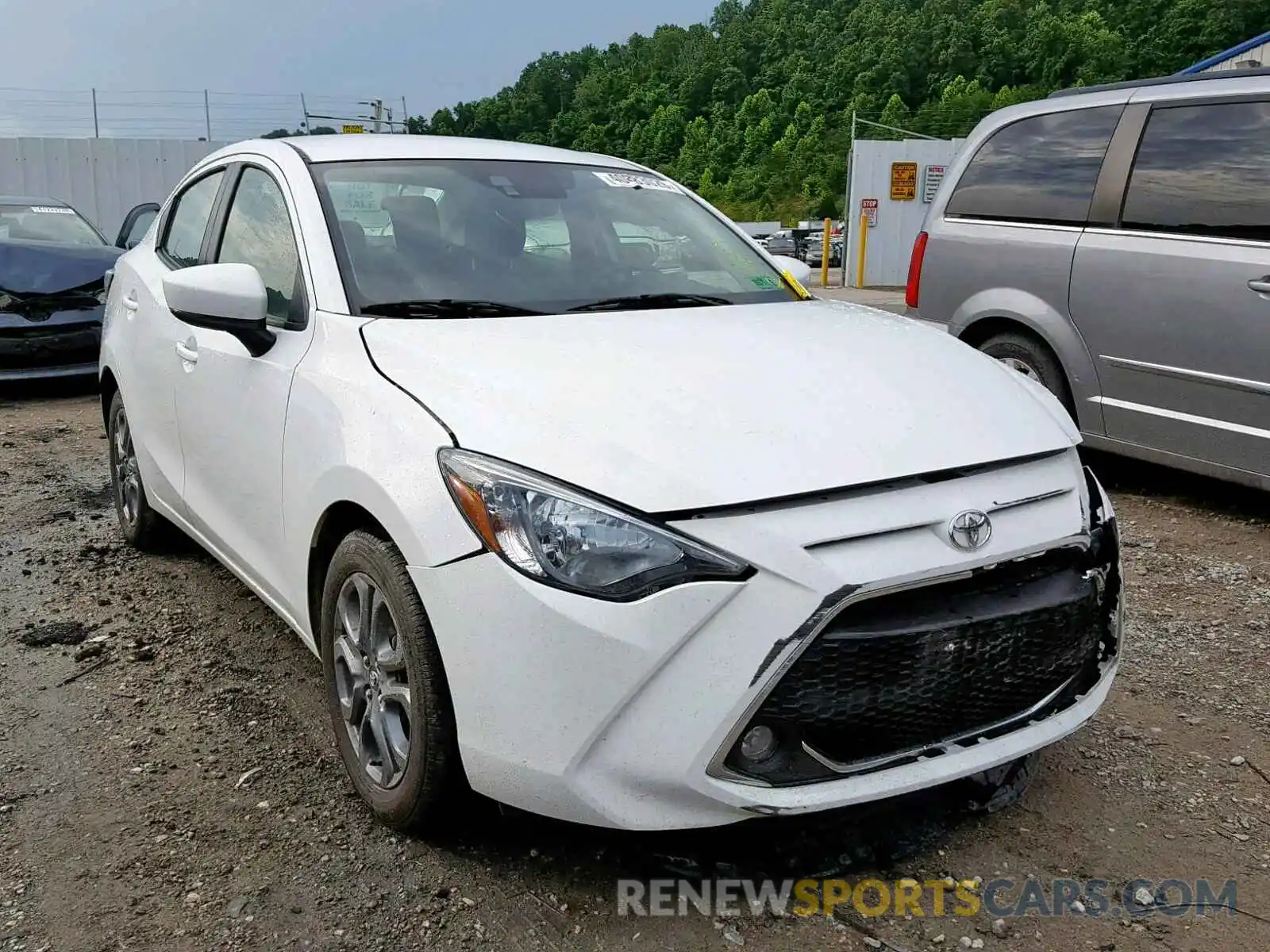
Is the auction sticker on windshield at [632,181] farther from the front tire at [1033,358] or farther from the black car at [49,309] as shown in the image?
the black car at [49,309]

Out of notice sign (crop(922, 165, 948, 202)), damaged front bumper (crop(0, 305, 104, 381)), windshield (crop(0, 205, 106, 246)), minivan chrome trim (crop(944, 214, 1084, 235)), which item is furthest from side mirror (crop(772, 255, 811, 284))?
notice sign (crop(922, 165, 948, 202))

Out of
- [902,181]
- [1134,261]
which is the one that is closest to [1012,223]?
[1134,261]

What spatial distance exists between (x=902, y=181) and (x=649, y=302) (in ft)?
60.6

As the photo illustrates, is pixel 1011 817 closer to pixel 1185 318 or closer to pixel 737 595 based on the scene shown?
pixel 737 595

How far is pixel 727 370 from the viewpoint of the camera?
8.13ft

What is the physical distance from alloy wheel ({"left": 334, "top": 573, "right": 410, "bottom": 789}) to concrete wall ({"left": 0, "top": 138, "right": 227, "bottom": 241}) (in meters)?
20.8

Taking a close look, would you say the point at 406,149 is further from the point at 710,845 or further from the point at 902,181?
the point at 902,181

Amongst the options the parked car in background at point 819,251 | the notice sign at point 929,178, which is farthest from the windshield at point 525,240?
the parked car in background at point 819,251

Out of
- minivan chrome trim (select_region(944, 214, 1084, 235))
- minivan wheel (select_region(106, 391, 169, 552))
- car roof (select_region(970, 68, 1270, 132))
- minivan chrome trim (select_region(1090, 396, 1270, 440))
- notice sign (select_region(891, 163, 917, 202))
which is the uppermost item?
notice sign (select_region(891, 163, 917, 202))

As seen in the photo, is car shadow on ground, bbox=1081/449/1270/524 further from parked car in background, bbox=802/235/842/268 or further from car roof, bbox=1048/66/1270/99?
parked car in background, bbox=802/235/842/268

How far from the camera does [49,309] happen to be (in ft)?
26.9

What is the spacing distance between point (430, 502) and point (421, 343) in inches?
20.9

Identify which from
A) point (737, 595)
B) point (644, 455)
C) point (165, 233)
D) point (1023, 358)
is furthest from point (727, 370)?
point (1023, 358)

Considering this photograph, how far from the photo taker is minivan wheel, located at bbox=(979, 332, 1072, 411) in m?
5.33
